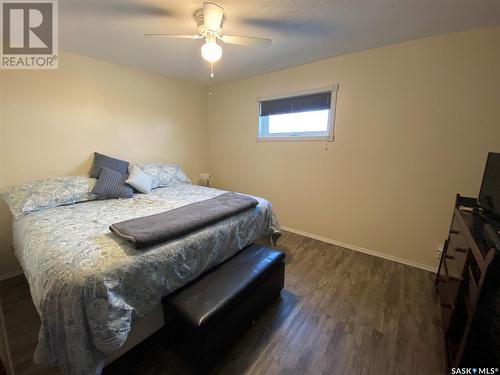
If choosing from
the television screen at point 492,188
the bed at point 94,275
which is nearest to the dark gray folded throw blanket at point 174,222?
the bed at point 94,275

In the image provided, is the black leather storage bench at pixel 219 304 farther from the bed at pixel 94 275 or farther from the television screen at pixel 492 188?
the television screen at pixel 492 188

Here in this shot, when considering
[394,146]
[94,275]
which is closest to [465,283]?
[394,146]

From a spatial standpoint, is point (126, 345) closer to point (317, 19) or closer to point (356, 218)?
point (356, 218)

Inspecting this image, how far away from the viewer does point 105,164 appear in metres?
2.50

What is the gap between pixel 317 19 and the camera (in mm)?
1741

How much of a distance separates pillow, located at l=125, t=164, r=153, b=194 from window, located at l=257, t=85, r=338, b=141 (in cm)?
172

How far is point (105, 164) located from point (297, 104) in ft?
8.28

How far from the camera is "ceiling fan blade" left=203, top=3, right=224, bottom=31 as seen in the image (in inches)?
58.6

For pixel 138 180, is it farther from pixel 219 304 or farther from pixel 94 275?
pixel 219 304

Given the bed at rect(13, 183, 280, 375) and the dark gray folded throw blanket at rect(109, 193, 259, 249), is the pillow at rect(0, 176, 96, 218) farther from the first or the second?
the dark gray folded throw blanket at rect(109, 193, 259, 249)

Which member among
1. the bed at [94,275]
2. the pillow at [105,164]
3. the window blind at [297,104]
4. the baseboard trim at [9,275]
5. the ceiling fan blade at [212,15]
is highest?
the ceiling fan blade at [212,15]

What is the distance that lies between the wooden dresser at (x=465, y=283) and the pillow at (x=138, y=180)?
2803 millimetres

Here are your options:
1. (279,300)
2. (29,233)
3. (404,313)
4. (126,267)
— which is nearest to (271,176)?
(279,300)

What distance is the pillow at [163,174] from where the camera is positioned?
2797mm
